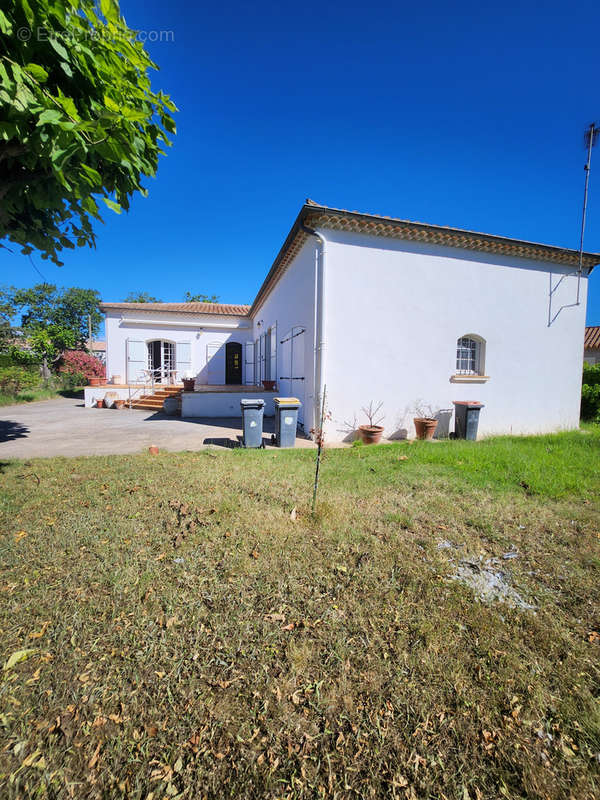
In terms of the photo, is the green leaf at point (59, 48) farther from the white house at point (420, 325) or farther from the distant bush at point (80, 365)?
the distant bush at point (80, 365)

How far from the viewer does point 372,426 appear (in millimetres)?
7164

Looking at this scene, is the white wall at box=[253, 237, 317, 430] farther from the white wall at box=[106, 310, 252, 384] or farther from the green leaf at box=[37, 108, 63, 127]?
the white wall at box=[106, 310, 252, 384]

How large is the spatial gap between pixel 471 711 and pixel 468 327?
26.9 feet

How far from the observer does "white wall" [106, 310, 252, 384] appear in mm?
15344

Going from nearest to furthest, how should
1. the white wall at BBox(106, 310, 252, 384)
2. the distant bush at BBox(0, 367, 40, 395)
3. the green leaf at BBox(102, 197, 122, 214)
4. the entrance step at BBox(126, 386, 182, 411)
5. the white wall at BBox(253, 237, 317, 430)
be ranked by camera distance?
the green leaf at BBox(102, 197, 122, 214)
the white wall at BBox(253, 237, 317, 430)
the entrance step at BBox(126, 386, 182, 411)
the distant bush at BBox(0, 367, 40, 395)
the white wall at BBox(106, 310, 252, 384)

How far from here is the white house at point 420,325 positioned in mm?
7031

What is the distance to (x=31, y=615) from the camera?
193 cm

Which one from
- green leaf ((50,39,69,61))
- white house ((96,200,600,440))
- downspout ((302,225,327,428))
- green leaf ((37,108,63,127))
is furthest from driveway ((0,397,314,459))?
green leaf ((50,39,69,61))

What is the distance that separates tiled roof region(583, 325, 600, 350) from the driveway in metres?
20.6

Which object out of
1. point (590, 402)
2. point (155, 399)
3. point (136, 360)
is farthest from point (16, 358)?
point (590, 402)

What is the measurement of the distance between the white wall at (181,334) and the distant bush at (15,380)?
12.3ft

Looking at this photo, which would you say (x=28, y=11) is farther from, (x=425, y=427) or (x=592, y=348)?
(x=592, y=348)

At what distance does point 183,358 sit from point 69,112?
573 inches

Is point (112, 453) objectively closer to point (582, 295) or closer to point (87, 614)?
point (87, 614)
